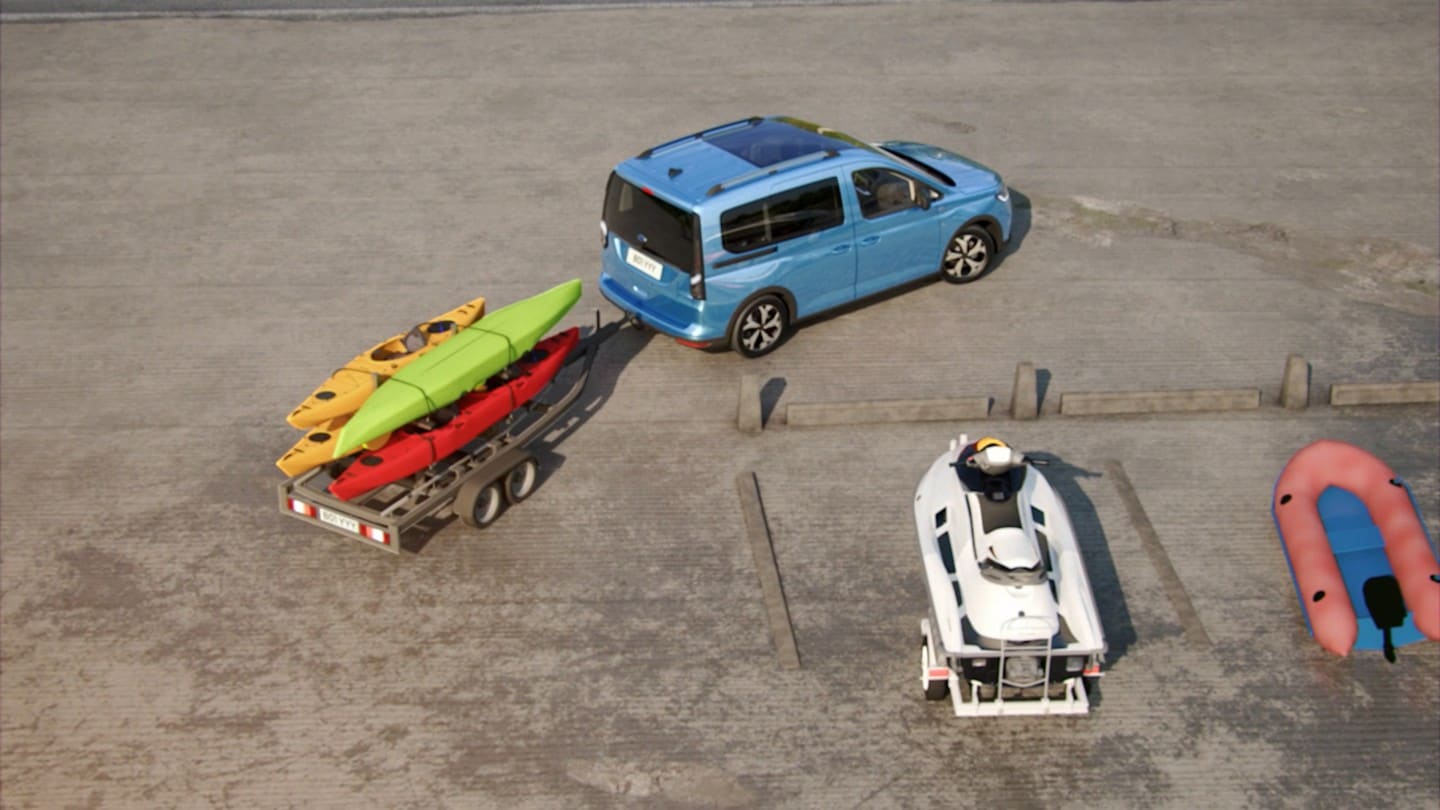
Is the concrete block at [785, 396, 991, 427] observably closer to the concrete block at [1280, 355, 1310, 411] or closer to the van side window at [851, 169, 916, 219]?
the van side window at [851, 169, 916, 219]

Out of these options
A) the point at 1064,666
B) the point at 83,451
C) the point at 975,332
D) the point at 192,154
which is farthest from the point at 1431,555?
the point at 192,154

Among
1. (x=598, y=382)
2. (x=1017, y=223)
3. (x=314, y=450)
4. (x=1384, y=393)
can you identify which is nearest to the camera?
(x=314, y=450)

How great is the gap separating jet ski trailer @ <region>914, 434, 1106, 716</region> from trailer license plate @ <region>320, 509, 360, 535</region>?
3981 mm

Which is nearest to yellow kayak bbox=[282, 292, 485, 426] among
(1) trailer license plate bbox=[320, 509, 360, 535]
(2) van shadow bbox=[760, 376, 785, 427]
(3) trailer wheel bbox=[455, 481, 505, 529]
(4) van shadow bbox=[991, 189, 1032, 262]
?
(1) trailer license plate bbox=[320, 509, 360, 535]

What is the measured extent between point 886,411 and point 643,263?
251 cm

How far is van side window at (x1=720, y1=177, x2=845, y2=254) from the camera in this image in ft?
39.4

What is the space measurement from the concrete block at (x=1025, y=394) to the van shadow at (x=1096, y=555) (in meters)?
0.52

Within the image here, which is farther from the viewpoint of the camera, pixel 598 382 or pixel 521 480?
pixel 598 382

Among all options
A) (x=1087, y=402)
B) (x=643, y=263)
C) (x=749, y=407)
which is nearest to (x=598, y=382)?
(x=643, y=263)

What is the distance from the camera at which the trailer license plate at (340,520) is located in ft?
32.4

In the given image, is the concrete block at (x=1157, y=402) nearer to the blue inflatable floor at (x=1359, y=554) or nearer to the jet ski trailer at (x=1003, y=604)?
the blue inflatable floor at (x=1359, y=554)

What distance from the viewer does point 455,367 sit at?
10.5 metres

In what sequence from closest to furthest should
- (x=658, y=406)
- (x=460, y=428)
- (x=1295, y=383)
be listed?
(x=460, y=428) < (x=1295, y=383) < (x=658, y=406)

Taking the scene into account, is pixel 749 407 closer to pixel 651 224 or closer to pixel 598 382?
pixel 598 382
